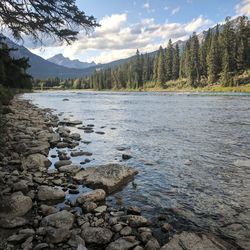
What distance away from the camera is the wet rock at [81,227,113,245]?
6180mm

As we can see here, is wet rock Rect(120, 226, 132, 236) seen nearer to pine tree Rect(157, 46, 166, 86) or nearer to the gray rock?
the gray rock

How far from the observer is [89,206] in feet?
25.4

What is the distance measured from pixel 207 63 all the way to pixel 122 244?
99.9 meters

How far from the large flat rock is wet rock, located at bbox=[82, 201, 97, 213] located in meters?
1.52

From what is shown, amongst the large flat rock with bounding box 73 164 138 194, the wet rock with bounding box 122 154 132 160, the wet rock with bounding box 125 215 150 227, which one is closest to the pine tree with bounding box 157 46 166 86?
the wet rock with bounding box 122 154 132 160

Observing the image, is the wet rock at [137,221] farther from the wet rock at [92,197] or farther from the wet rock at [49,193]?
the wet rock at [49,193]

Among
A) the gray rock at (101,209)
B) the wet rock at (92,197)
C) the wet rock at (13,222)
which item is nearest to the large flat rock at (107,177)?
the wet rock at (92,197)

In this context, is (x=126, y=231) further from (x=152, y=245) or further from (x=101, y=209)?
(x=101, y=209)

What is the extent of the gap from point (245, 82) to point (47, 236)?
83.3 metres

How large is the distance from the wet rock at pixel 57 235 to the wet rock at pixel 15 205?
1.22m

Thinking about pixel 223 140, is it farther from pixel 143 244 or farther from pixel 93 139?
pixel 143 244

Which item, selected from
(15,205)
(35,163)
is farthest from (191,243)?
(35,163)

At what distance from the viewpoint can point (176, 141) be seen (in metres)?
17.5

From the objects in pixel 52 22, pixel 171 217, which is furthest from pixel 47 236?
pixel 52 22
